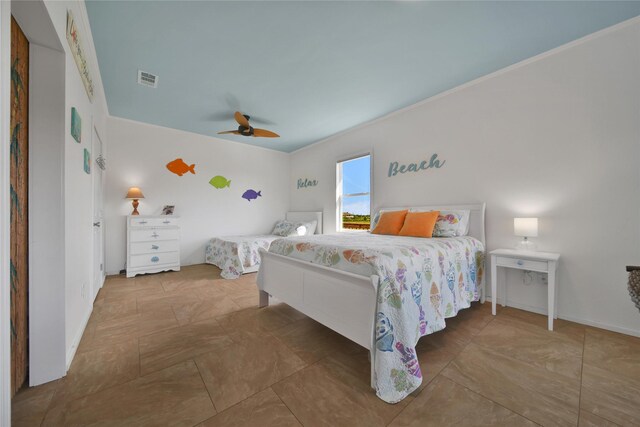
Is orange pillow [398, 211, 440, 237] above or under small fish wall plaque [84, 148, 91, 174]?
under

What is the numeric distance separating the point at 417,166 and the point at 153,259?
421 centimetres

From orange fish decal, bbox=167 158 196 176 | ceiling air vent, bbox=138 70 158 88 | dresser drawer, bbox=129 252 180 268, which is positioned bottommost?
dresser drawer, bbox=129 252 180 268

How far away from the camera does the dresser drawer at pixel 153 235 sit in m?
3.64

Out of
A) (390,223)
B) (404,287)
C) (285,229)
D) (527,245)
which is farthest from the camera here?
(285,229)

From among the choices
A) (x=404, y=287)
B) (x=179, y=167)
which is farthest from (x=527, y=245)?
(x=179, y=167)

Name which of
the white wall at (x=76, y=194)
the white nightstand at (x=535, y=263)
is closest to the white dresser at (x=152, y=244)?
the white wall at (x=76, y=194)

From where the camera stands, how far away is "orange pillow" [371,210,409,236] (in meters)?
2.92

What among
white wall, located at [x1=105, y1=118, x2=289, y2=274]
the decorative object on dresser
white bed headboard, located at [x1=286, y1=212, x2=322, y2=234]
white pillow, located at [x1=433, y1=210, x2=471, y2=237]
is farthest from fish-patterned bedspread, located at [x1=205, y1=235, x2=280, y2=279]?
the decorative object on dresser

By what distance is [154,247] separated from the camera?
12.5 feet

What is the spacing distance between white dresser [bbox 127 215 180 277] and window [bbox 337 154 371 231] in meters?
2.87

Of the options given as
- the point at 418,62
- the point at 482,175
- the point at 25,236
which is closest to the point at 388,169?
the point at 482,175

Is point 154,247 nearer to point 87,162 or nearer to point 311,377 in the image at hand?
point 87,162

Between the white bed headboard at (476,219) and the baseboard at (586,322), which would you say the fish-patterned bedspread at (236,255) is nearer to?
the white bed headboard at (476,219)

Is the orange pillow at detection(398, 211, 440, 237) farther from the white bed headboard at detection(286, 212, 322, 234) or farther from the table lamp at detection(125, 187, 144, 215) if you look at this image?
the table lamp at detection(125, 187, 144, 215)
